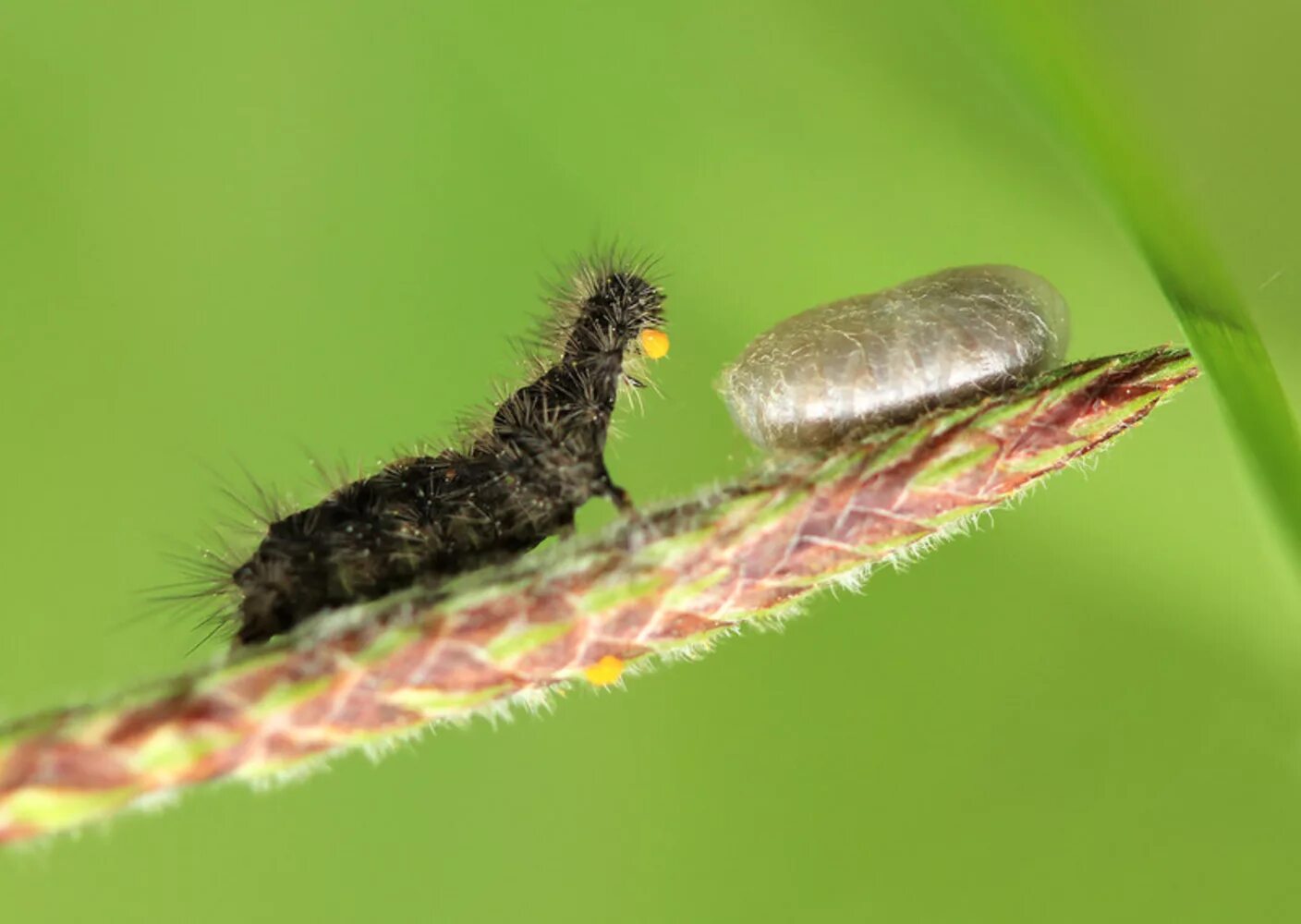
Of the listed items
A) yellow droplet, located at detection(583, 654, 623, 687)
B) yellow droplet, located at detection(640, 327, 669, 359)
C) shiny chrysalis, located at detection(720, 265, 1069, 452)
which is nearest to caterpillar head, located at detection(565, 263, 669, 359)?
yellow droplet, located at detection(640, 327, 669, 359)

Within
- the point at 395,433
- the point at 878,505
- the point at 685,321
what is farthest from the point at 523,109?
the point at 878,505

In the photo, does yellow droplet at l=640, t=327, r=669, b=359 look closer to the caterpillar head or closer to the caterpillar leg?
the caterpillar head

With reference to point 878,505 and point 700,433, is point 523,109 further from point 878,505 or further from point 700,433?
point 878,505

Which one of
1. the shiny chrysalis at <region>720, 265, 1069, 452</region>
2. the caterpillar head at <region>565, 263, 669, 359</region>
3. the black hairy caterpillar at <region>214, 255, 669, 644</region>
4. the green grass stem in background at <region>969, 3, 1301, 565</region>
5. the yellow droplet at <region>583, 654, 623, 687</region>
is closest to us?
the green grass stem in background at <region>969, 3, 1301, 565</region>

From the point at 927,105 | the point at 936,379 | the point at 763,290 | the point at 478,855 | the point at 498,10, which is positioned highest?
the point at 498,10

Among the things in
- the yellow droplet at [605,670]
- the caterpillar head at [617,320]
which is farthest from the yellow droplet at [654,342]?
the yellow droplet at [605,670]
